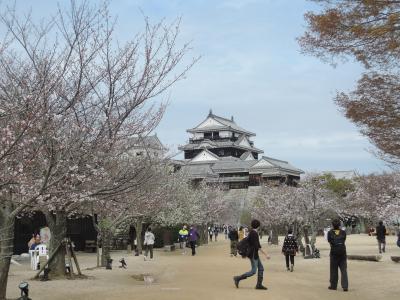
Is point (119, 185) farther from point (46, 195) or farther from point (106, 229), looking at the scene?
point (106, 229)

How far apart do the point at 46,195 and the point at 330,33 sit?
5828 mm

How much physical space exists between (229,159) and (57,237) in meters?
64.5

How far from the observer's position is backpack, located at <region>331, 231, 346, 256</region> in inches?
484

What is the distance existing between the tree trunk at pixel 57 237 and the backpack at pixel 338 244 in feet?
21.8

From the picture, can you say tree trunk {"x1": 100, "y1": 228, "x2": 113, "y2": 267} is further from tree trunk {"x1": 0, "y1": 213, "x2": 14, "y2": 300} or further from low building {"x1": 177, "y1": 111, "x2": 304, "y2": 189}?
low building {"x1": 177, "y1": 111, "x2": 304, "y2": 189}

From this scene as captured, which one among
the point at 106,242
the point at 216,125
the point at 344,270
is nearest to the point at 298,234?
the point at 106,242

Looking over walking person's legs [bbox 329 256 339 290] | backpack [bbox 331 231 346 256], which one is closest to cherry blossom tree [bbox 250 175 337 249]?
walking person's legs [bbox 329 256 339 290]

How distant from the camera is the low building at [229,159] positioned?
70375mm

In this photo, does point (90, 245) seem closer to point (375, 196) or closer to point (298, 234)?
point (298, 234)

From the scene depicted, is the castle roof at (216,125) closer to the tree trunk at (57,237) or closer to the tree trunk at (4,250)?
the tree trunk at (57,237)

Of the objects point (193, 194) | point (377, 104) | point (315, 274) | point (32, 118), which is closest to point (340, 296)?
point (377, 104)

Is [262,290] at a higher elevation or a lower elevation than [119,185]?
lower

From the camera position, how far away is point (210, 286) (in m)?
13.0

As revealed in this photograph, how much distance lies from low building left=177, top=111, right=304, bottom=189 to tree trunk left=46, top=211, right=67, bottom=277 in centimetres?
4624
